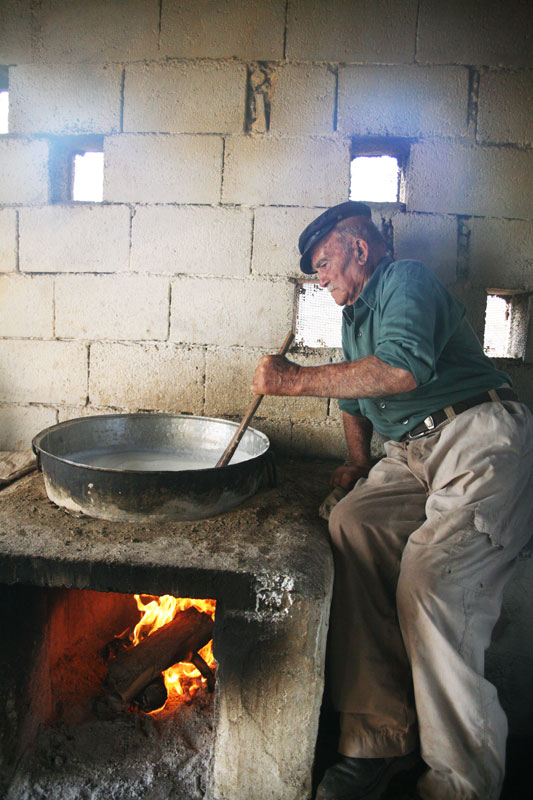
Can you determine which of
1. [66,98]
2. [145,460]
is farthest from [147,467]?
[66,98]

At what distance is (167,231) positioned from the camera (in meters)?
2.76

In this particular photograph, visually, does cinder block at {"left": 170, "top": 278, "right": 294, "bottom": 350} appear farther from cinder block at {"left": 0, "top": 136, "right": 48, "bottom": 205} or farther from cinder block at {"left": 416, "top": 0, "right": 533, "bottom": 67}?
cinder block at {"left": 416, "top": 0, "right": 533, "bottom": 67}

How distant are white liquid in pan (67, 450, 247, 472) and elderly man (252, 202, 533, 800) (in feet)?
2.14

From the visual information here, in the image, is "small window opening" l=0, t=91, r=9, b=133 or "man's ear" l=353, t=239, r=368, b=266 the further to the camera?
"small window opening" l=0, t=91, r=9, b=133

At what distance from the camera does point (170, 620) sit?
231 cm

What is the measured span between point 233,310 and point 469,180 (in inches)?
58.8

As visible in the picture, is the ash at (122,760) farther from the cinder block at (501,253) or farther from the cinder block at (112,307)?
the cinder block at (501,253)

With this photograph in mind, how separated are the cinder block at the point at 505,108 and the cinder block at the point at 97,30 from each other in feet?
6.10

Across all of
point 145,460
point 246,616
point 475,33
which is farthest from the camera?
point 475,33

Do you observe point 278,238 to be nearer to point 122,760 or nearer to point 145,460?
point 145,460

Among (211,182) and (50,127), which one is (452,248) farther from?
(50,127)

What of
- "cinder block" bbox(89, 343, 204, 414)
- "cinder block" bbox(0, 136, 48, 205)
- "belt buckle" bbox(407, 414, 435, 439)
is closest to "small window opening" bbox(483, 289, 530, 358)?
"belt buckle" bbox(407, 414, 435, 439)

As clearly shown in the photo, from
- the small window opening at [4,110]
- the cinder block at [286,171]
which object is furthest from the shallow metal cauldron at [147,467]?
the small window opening at [4,110]

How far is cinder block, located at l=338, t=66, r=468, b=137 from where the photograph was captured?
2582 mm
